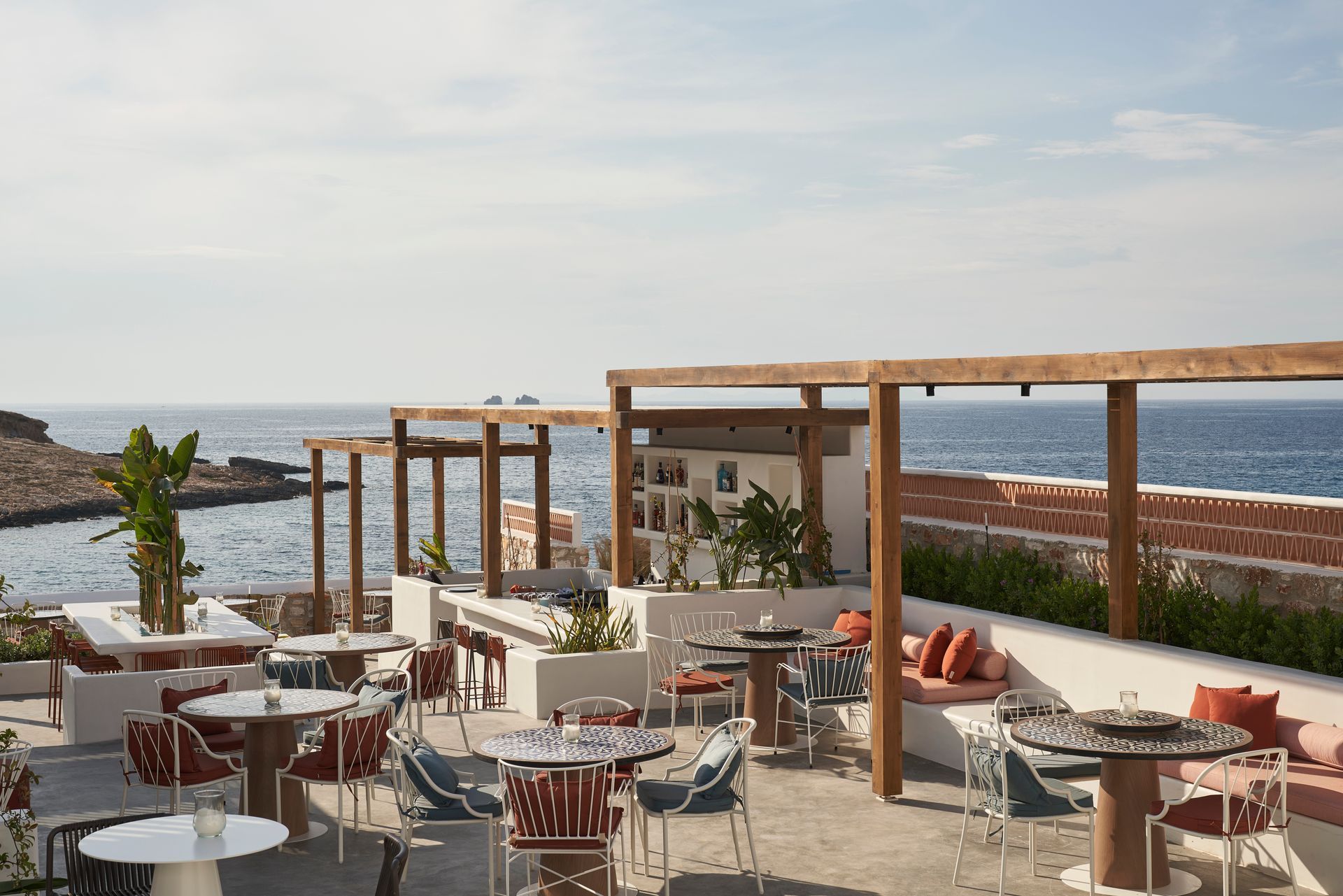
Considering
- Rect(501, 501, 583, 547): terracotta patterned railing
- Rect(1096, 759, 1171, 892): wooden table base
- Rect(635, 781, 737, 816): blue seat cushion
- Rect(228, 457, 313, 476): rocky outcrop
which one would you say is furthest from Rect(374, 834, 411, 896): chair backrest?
Rect(228, 457, 313, 476): rocky outcrop

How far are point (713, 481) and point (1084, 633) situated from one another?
7.08 m

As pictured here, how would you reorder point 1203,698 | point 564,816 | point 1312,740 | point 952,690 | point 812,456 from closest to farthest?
point 564,816, point 1312,740, point 1203,698, point 952,690, point 812,456

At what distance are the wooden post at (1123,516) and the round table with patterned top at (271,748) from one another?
5.16 metres

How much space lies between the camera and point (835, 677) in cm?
929

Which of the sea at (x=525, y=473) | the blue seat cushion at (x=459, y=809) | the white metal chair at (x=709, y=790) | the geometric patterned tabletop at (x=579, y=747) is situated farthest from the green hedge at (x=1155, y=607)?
the sea at (x=525, y=473)

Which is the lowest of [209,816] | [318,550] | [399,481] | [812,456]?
[318,550]

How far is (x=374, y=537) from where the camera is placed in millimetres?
60406

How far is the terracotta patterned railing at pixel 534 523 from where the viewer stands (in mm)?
20250

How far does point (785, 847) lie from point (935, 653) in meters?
2.99

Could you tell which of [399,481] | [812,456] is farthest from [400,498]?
[812,456]

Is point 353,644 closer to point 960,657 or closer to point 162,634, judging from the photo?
point 162,634

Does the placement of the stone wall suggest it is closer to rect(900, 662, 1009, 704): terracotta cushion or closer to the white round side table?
rect(900, 662, 1009, 704): terracotta cushion

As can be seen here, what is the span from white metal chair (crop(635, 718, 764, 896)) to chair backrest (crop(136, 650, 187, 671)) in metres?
6.15

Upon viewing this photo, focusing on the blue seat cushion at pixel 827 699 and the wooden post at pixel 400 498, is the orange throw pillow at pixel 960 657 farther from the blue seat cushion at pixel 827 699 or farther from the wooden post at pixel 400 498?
the wooden post at pixel 400 498
